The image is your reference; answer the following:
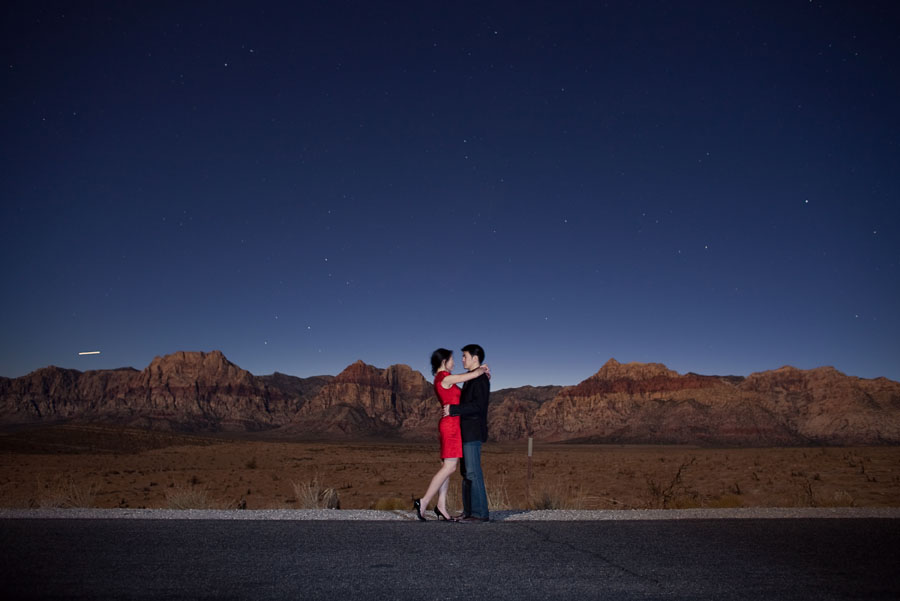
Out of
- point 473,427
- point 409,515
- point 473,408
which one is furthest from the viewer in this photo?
point 409,515

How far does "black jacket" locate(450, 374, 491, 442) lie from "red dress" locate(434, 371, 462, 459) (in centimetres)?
7

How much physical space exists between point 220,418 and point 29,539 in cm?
20009

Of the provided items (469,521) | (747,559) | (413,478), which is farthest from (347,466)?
(747,559)

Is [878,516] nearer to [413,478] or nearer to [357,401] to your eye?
[413,478]

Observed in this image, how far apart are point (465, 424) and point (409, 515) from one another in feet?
5.40

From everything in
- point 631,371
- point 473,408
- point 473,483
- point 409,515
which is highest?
point 631,371

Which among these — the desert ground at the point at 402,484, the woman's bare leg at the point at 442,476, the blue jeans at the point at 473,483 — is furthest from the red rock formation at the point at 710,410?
the woman's bare leg at the point at 442,476

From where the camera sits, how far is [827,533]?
6.91 m

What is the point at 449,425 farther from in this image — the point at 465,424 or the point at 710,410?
the point at 710,410

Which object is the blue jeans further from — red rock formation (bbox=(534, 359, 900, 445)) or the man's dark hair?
red rock formation (bbox=(534, 359, 900, 445))

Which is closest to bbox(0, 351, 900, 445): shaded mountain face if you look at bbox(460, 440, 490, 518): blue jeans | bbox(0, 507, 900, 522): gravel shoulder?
bbox(0, 507, 900, 522): gravel shoulder

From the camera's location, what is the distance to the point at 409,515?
848 centimetres

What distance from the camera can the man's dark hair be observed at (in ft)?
25.1

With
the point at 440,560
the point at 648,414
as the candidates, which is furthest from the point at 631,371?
the point at 440,560
